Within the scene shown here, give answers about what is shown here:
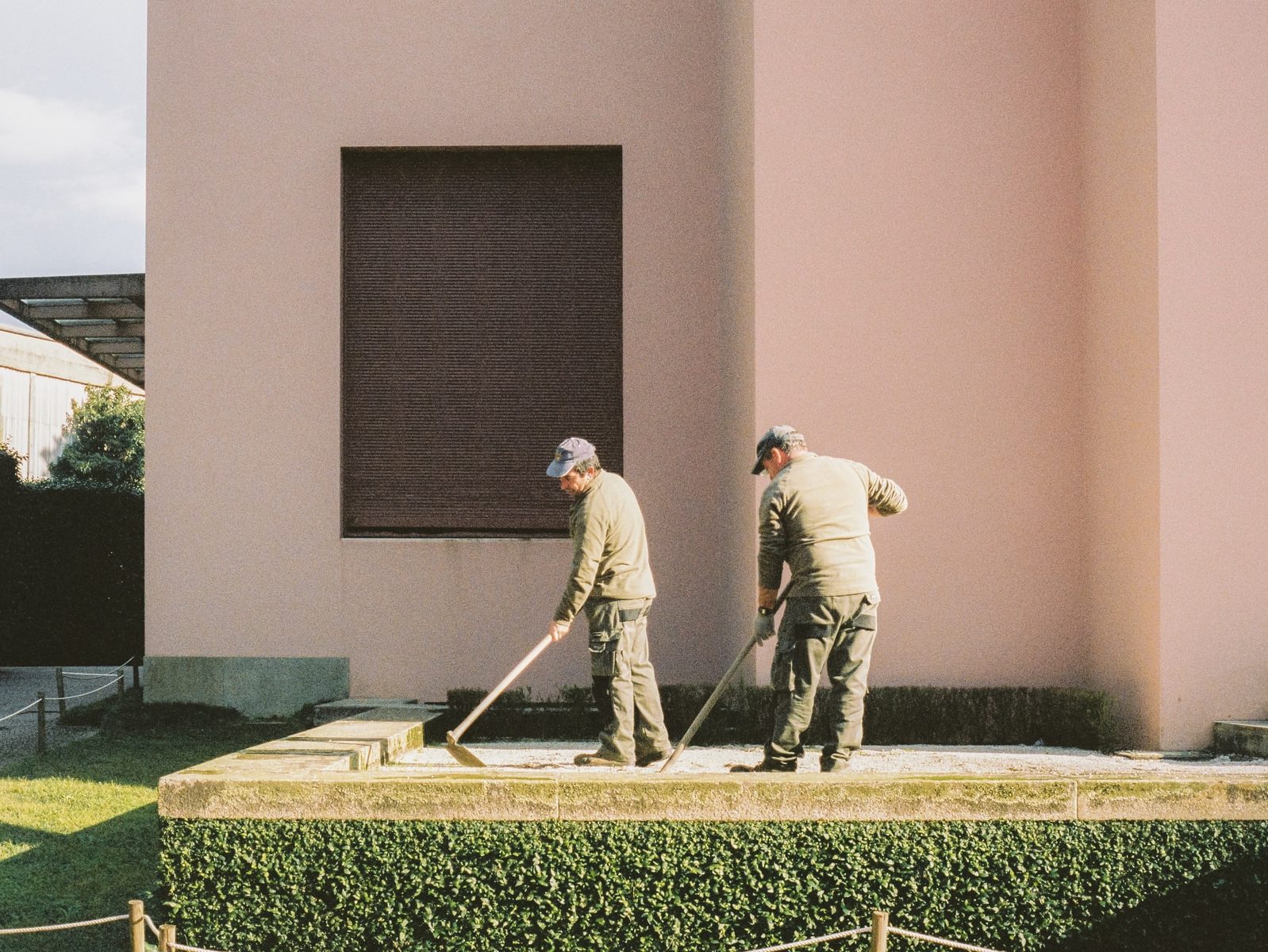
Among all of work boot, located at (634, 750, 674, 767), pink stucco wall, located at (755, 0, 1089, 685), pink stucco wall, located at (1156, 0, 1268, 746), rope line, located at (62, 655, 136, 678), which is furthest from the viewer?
rope line, located at (62, 655, 136, 678)

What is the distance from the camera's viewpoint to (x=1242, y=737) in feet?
19.4

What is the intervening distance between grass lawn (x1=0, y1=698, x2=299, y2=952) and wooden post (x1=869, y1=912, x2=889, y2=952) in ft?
10.1

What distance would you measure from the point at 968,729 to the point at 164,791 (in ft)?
14.9

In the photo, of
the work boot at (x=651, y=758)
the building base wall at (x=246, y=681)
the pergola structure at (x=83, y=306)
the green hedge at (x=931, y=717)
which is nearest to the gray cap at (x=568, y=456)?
the work boot at (x=651, y=758)

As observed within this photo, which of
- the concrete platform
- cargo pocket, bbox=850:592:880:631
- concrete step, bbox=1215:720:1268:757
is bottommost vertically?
concrete step, bbox=1215:720:1268:757

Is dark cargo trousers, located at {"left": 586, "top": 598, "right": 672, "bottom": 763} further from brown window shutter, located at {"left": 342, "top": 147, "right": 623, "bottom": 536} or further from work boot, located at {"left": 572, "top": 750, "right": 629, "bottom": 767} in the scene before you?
brown window shutter, located at {"left": 342, "top": 147, "right": 623, "bottom": 536}

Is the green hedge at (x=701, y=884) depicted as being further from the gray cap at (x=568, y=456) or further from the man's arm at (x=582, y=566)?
the gray cap at (x=568, y=456)

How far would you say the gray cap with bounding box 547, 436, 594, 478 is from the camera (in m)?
5.86

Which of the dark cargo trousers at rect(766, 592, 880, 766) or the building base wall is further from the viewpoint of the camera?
the building base wall

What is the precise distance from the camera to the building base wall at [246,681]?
927 cm

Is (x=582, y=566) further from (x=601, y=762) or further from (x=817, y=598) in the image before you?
(x=817, y=598)

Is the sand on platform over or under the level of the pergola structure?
under

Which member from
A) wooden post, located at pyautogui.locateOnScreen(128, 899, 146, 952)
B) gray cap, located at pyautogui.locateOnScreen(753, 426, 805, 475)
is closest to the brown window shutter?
gray cap, located at pyautogui.locateOnScreen(753, 426, 805, 475)

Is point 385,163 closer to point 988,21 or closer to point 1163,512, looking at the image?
point 988,21
